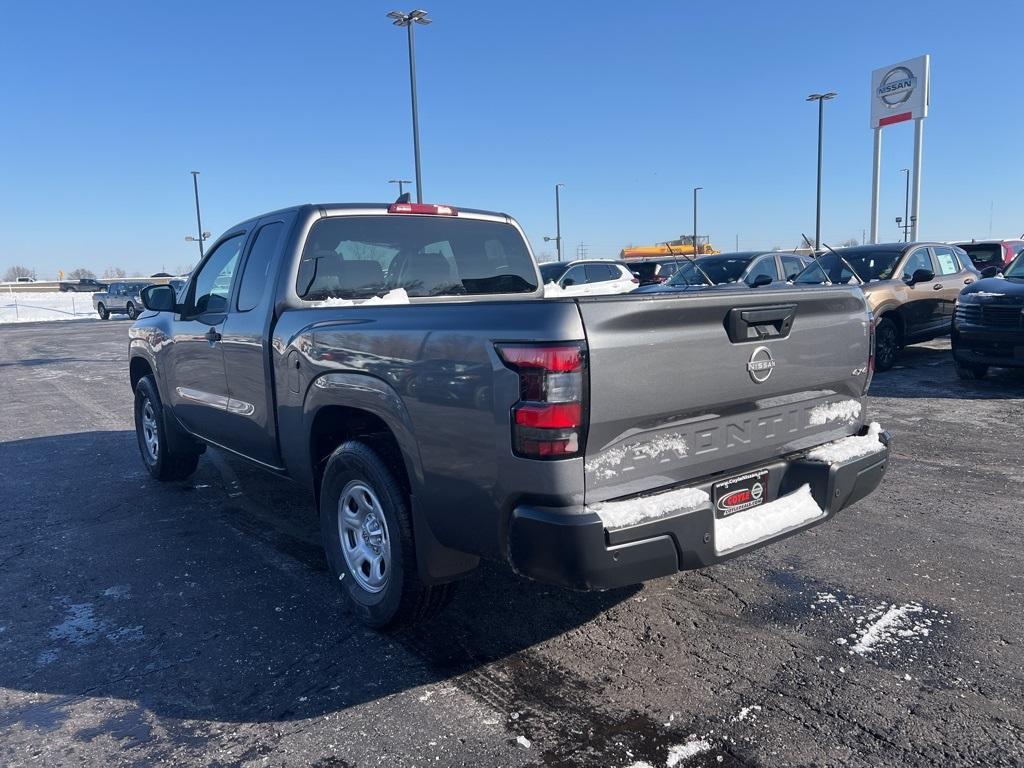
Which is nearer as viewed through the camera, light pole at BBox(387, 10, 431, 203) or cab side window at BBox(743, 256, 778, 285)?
cab side window at BBox(743, 256, 778, 285)

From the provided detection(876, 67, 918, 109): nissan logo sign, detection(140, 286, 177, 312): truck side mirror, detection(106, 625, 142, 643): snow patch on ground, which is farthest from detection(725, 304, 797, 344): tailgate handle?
detection(876, 67, 918, 109): nissan logo sign

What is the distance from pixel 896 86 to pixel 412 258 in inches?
1394

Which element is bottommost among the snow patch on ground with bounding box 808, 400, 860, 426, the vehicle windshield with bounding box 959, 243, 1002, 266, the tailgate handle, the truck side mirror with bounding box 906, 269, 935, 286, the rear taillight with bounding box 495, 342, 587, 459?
the snow patch on ground with bounding box 808, 400, 860, 426

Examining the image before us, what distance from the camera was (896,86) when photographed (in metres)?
32.8

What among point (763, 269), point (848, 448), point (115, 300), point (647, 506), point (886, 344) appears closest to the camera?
point (647, 506)

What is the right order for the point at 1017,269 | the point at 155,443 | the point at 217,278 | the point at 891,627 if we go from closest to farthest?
the point at 891,627
the point at 217,278
the point at 155,443
the point at 1017,269

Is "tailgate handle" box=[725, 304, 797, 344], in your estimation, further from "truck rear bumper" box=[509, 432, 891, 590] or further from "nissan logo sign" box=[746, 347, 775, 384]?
"truck rear bumper" box=[509, 432, 891, 590]

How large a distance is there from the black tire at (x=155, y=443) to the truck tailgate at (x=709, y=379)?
4.38 metres

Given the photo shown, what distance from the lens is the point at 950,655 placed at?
121 inches

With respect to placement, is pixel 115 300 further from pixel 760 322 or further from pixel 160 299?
pixel 760 322

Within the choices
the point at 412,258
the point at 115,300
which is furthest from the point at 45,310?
the point at 412,258

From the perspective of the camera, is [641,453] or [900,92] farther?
[900,92]

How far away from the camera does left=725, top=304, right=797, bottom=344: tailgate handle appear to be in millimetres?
2947

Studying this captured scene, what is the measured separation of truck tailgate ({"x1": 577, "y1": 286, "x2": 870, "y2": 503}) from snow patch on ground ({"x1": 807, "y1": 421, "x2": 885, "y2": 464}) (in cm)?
5
